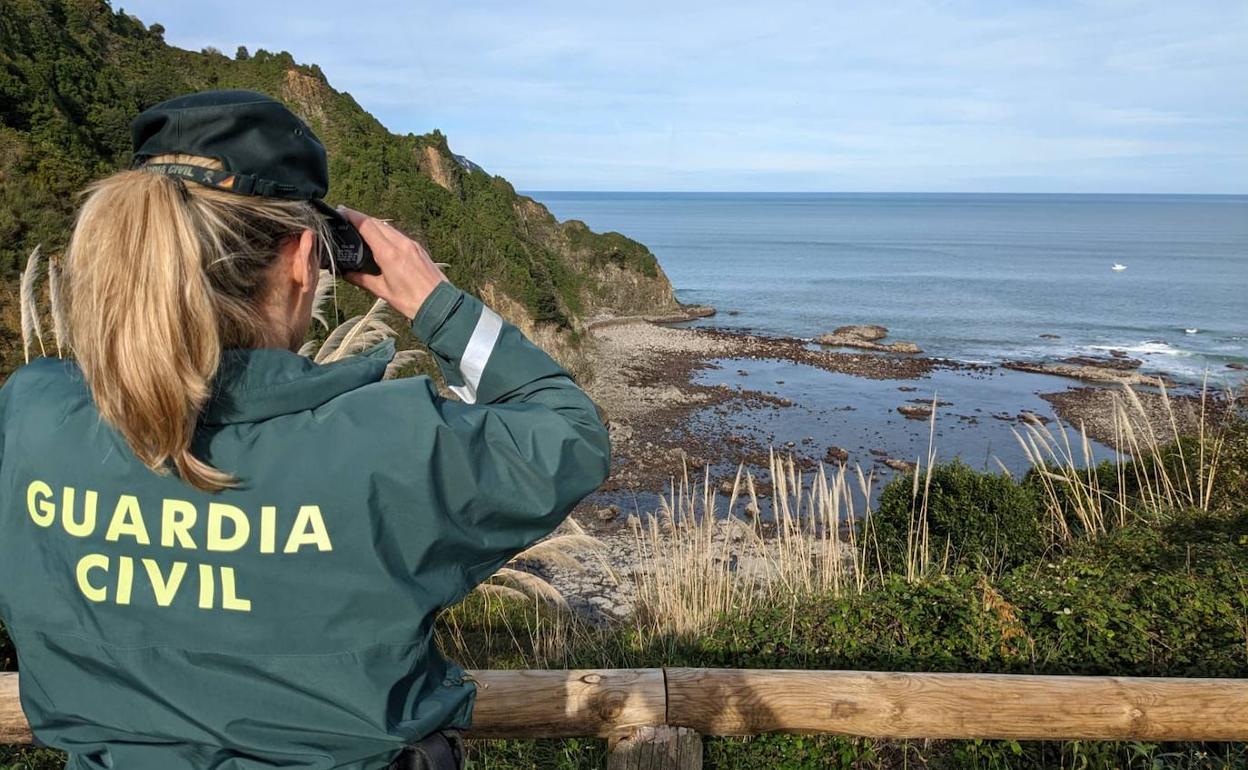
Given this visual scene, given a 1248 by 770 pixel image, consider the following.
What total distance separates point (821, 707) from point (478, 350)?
6.38 feet

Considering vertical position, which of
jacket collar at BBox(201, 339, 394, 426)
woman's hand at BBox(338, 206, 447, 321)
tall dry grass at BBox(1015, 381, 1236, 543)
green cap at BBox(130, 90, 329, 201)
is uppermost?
green cap at BBox(130, 90, 329, 201)

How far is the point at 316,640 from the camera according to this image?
1.26 m

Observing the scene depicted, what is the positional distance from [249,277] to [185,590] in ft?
1.49

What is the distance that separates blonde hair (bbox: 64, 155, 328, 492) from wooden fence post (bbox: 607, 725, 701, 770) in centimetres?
187

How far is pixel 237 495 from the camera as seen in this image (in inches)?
47.8

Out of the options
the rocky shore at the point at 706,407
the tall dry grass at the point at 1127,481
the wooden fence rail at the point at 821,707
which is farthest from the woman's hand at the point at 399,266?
the rocky shore at the point at 706,407

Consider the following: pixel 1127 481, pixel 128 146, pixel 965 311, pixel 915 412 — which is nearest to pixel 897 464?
pixel 915 412

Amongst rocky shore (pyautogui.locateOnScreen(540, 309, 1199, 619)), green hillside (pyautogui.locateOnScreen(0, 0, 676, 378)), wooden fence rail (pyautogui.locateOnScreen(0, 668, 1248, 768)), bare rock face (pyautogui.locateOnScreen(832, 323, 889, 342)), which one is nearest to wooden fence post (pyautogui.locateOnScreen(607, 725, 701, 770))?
wooden fence rail (pyautogui.locateOnScreen(0, 668, 1248, 768))

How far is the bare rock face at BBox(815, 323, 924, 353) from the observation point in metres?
38.3

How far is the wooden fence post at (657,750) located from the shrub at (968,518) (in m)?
5.64

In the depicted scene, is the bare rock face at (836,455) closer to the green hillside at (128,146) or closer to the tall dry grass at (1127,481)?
the green hillside at (128,146)

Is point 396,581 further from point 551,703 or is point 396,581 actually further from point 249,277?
point 551,703

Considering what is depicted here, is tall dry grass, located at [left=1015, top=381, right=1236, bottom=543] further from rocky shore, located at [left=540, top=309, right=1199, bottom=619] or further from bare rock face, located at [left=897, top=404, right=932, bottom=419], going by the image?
bare rock face, located at [left=897, top=404, right=932, bottom=419]

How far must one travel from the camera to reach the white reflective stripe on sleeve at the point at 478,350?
144 centimetres
